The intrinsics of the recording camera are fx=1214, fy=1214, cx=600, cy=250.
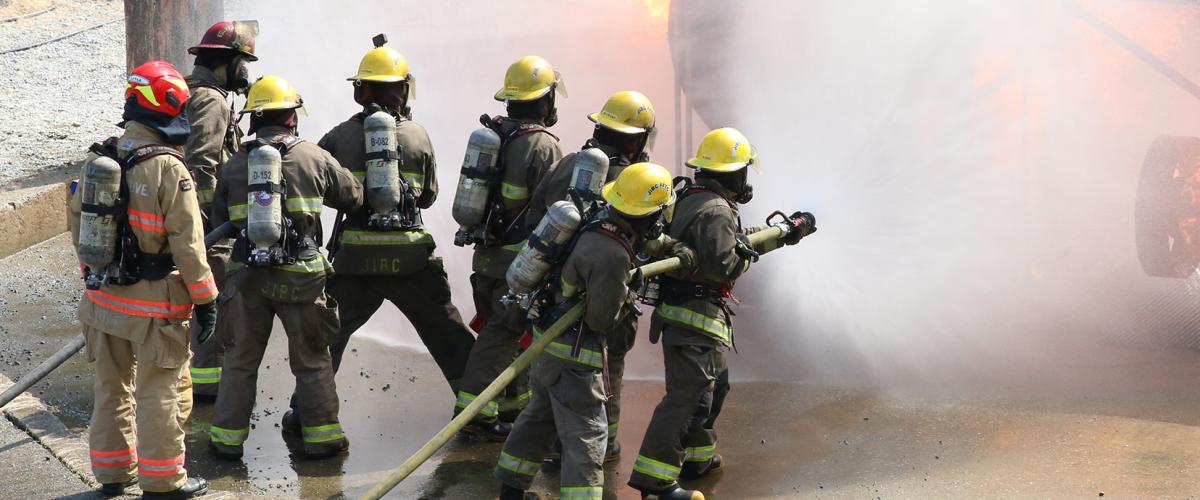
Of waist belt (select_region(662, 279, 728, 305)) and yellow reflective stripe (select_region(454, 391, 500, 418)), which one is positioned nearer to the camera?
waist belt (select_region(662, 279, 728, 305))

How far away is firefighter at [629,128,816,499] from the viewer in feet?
16.1

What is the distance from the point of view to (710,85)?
8914mm

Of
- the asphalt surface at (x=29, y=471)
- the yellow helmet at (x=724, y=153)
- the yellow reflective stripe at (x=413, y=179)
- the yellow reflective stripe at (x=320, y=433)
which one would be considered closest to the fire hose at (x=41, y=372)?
the asphalt surface at (x=29, y=471)

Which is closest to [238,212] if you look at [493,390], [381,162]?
[381,162]

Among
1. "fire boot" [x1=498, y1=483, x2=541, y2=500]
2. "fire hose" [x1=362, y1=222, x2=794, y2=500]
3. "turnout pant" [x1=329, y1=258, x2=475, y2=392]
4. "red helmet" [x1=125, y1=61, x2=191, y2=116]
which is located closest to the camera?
"fire hose" [x1=362, y1=222, x2=794, y2=500]

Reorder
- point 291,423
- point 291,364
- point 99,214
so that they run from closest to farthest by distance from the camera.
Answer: point 99,214 < point 291,364 < point 291,423

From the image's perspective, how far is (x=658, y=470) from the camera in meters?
4.92

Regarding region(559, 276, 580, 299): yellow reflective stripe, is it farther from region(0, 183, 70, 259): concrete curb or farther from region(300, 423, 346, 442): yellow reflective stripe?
region(0, 183, 70, 259): concrete curb

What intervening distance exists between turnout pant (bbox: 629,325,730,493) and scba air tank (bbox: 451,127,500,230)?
1252 millimetres

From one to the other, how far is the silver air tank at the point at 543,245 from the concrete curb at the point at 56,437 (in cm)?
141

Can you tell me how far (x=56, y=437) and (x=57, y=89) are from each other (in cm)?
804

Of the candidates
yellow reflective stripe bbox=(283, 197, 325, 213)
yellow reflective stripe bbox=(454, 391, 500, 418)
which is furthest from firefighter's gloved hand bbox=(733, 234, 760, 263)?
yellow reflective stripe bbox=(283, 197, 325, 213)

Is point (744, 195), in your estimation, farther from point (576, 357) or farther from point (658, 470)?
point (658, 470)

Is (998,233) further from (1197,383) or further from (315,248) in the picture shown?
(315,248)
